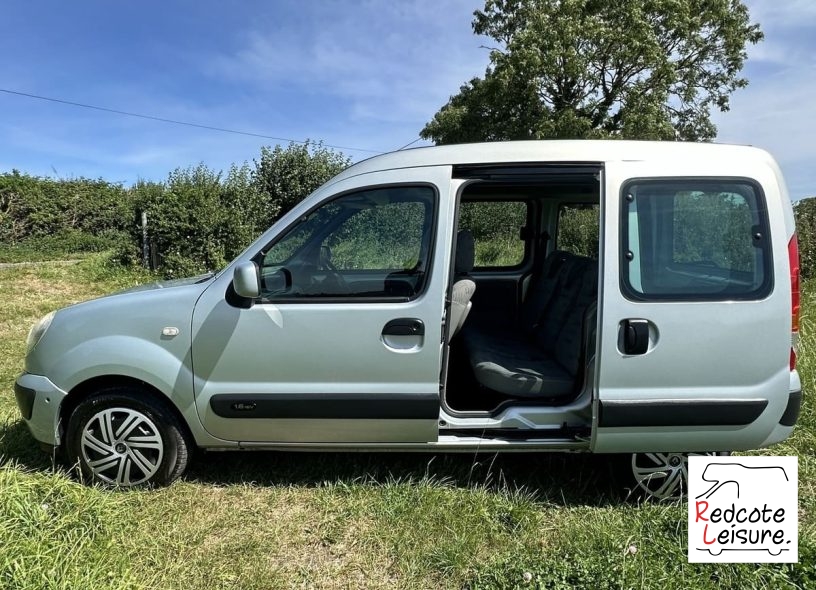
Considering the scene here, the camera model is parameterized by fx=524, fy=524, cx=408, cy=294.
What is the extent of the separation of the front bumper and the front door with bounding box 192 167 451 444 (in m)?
0.81

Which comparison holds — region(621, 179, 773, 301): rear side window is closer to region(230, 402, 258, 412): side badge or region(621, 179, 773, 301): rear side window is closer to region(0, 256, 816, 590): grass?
region(0, 256, 816, 590): grass

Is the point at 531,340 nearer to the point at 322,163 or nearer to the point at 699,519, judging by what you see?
the point at 699,519

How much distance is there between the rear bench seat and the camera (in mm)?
3027

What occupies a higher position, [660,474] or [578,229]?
[578,229]

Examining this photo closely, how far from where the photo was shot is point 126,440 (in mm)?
2879

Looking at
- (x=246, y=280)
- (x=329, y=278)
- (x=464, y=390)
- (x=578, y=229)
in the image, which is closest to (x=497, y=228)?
(x=578, y=229)

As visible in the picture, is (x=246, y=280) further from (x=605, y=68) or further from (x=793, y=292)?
(x=605, y=68)

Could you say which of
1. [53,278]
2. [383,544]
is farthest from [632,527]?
[53,278]

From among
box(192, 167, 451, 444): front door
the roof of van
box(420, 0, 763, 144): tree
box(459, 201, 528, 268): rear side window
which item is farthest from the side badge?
box(420, 0, 763, 144): tree

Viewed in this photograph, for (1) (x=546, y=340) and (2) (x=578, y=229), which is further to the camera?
(2) (x=578, y=229)

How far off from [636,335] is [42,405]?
3.17 m

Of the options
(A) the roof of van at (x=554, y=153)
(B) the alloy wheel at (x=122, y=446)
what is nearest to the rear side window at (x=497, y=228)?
(A) the roof of van at (x=554, y=153)

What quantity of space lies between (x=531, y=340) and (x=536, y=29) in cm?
1960

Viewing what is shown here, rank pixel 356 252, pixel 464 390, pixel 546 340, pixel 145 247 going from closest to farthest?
1. pixel 356 252
2. pixel 464 390
3. pixel 546 340
4. pixel 145 247
